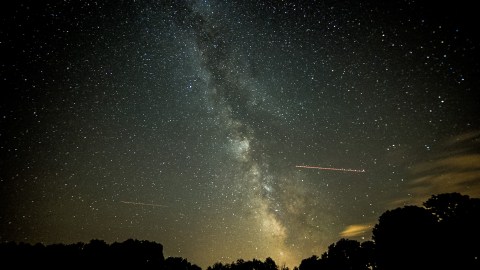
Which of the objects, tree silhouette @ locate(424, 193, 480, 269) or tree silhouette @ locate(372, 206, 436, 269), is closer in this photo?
tree silhouette @ locate(424, 193, 480, 269)

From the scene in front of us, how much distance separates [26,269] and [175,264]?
75.4 ft

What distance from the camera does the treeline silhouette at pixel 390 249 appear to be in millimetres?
23250

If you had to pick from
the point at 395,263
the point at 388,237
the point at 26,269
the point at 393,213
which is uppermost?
the point at 393,213

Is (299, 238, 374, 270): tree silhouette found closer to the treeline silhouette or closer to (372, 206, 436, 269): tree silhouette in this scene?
the treeline silhouette

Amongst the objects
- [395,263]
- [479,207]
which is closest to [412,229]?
[395,263]

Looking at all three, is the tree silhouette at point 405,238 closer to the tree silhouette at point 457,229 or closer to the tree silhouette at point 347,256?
the tree silhouette at point 457,229

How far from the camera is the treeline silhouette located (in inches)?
915

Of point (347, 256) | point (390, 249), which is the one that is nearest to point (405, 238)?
point (390, 249)

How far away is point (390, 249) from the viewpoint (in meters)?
27.2

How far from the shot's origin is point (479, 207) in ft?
80.8

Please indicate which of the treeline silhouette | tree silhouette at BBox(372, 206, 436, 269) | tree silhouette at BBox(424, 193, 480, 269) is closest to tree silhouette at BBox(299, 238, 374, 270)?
the treeline silhouette

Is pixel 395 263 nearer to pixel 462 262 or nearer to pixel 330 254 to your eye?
pixel 462 262

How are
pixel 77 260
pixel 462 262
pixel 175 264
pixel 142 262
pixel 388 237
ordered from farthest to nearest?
pixel 175 264, pixel 142 262, pixel 77 260, pixel 388 237, pixel 462 262

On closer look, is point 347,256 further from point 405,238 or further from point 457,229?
point 457,229
